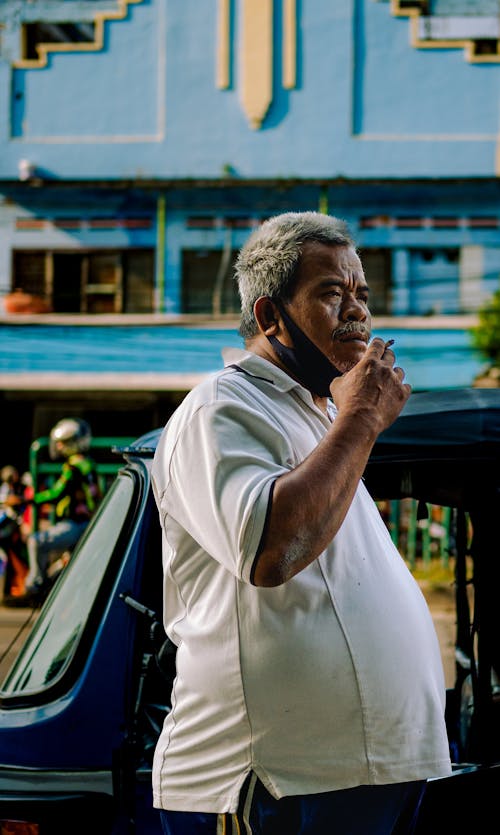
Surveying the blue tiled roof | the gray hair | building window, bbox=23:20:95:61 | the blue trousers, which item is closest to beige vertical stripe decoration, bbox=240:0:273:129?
building window, bbox=23:20:95:61

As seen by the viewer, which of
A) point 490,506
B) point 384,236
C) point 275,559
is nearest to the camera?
point 275,559

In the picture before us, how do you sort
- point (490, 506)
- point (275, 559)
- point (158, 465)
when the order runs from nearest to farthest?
point (275, 559) → point (158, 465) → point (490, 506)

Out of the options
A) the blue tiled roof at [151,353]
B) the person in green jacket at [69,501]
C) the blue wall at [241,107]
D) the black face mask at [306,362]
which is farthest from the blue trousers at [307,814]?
the blue wall at [241,107]

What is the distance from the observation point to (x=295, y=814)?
5.15ft

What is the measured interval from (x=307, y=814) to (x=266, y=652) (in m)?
0.28

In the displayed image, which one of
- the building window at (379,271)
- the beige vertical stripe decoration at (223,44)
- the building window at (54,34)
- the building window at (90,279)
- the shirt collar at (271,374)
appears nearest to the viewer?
the shirt collar at (271,374)

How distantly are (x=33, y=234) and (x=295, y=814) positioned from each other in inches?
686

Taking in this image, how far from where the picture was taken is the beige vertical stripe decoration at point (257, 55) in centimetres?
1788

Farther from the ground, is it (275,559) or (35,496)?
(275,559)

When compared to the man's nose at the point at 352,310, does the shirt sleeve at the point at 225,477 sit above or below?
below

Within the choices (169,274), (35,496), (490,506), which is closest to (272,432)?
(490,506)

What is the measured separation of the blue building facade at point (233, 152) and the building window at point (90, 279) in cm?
3

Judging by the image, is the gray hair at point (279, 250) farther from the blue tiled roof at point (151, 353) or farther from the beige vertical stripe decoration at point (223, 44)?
the beige vertical stripe decoration at point (223, 44)

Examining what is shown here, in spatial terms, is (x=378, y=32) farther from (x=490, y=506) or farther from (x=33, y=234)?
(x=490, y=506)
